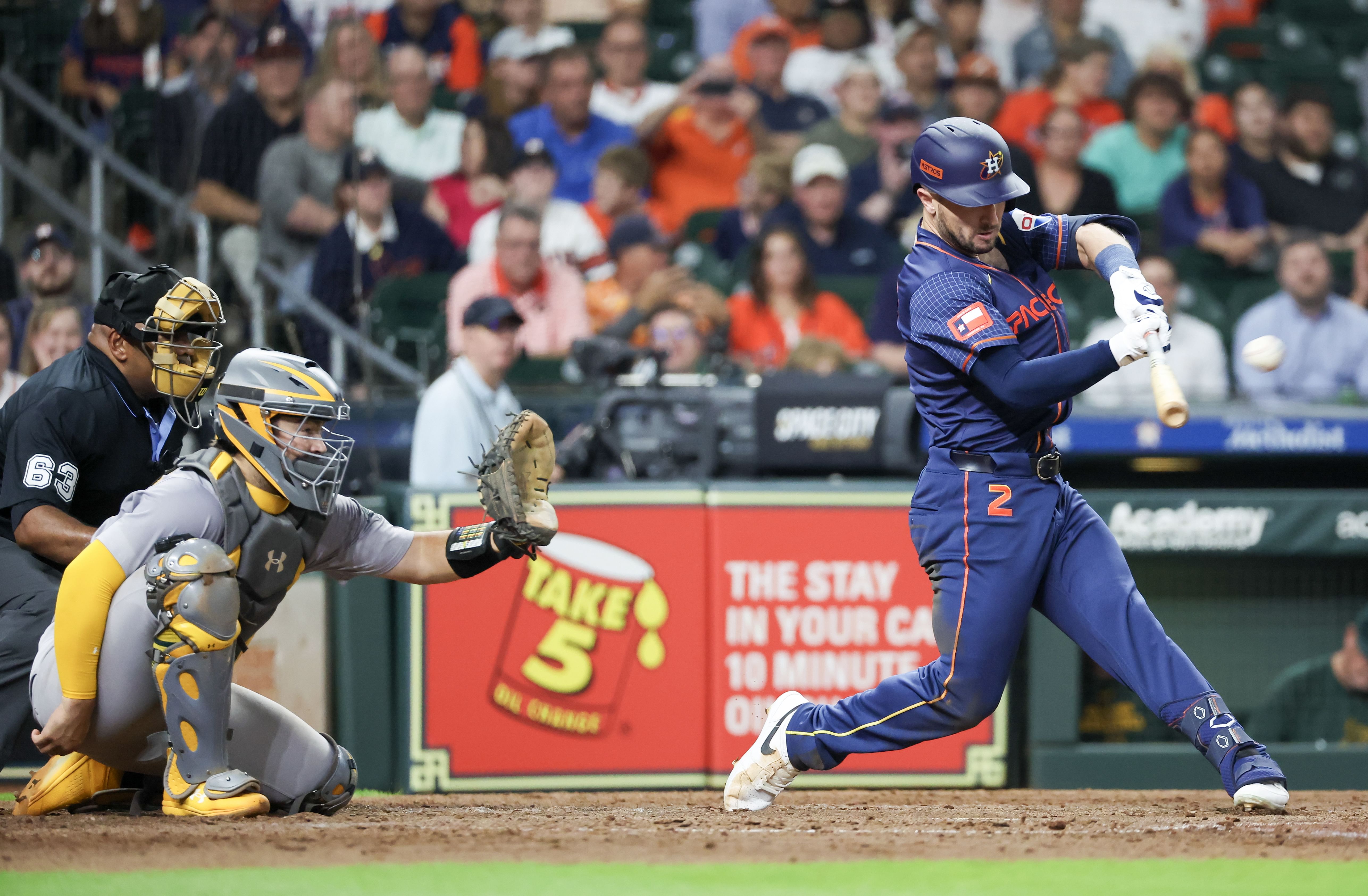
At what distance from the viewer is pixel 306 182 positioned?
5.29m

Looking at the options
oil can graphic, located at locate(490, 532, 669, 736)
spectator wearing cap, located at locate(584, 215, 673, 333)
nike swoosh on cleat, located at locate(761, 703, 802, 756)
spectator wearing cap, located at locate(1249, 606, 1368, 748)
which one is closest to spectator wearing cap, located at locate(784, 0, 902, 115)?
spectator wearing cap, located at locate(584, 215, 673, 333)

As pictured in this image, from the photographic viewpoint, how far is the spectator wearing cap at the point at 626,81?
8109mm

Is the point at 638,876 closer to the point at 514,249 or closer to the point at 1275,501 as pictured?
the point at 1275,501

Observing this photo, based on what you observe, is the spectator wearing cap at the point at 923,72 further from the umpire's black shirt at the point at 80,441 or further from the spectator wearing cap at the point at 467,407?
the umpire's black shirt at the point at 80,441

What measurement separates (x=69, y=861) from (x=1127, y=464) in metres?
4.05

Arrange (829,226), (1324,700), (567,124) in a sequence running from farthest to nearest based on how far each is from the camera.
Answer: (567,124) < (829,226) < (1324,700)

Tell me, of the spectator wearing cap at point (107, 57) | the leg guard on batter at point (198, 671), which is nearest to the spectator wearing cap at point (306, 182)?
the spectator wearing cap at point (107, 57)

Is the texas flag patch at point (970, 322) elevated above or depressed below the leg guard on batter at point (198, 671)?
above

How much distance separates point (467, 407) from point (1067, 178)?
154 inches

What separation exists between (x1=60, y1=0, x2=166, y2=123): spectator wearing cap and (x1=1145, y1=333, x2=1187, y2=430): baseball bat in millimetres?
3744

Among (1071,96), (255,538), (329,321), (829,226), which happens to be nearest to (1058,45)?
(1071,96)

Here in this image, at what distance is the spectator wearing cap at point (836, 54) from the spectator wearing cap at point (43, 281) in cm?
433

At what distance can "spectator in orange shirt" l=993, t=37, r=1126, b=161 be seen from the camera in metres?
8.25

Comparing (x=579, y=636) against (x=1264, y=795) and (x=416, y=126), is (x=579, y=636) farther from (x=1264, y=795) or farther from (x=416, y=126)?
(x=416, y=126)
